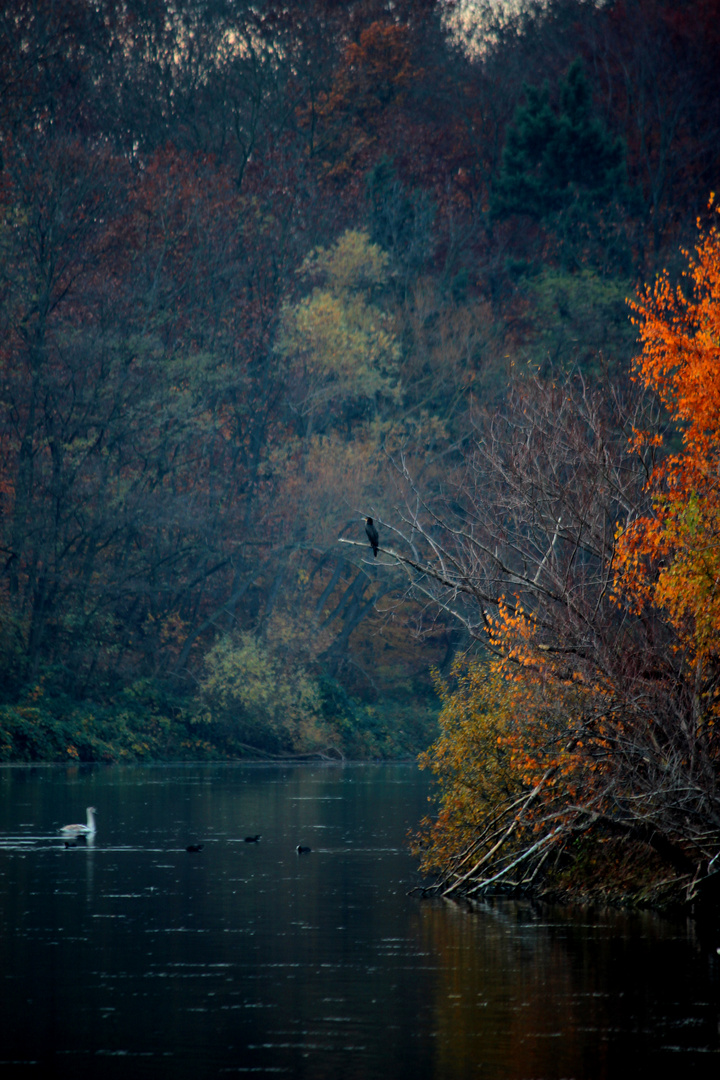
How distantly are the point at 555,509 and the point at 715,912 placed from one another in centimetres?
600

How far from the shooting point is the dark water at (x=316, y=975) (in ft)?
A: 36.7

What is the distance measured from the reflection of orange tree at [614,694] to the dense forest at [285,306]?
1702 centimetres

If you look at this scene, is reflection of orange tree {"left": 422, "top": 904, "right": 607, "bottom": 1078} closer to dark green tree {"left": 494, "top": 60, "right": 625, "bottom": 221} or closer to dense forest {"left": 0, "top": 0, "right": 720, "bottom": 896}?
dense forest {"left": 0, "top": 0, "right": 720, "bottom": 896}

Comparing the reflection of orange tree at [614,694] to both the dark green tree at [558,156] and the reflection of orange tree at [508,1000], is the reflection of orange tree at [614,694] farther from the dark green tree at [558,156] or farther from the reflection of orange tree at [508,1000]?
the dark green tree at [558,156]

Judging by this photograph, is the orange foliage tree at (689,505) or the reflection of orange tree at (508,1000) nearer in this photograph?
the reflection of orange tree at (508,1000)

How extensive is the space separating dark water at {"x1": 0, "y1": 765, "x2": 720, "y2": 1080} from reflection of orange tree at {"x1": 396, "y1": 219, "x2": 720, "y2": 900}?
85cm

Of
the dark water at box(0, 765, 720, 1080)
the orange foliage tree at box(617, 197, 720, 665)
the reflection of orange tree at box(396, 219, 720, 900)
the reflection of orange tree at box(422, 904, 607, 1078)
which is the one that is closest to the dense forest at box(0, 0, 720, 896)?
the dark water at box(0, 765, 720, 1080)

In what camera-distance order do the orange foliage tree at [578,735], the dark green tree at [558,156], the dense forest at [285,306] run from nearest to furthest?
the orange foliage tree at [578,735], the dense forest at [285,306], the dark green tree at [558,156]

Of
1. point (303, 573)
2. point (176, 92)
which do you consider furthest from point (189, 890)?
point (176, 92)

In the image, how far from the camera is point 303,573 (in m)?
50.9

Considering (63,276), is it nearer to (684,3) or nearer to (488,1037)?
(684,3)

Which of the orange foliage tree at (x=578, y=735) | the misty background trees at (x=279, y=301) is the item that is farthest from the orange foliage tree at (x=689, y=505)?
the misty background trees at (x=279, y=301)

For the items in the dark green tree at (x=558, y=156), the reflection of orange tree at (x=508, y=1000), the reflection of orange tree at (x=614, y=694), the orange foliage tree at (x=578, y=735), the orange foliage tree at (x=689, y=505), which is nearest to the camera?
the reflection of orange tree at (x=508, y=1000)

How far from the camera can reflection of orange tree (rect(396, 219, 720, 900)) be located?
15.7 m
